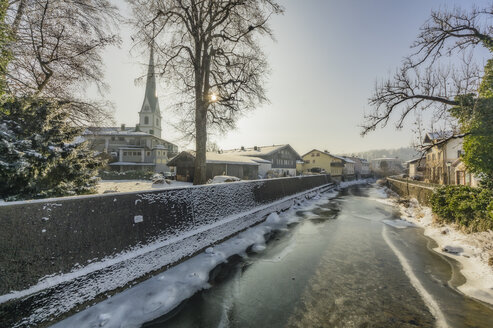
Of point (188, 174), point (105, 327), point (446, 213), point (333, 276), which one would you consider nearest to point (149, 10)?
point (105, 327)

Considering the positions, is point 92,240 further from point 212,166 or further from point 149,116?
point 149,116

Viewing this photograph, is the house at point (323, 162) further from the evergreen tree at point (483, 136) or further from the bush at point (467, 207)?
the evergreen tree at point (483, 136)

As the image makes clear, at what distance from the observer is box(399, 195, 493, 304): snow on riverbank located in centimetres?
423

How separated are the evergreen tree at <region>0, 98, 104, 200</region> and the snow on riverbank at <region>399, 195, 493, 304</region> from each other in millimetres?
10221

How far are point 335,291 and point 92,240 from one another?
4.86m

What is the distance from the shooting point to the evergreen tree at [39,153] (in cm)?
472

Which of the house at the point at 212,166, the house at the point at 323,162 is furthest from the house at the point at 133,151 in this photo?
the house at the point at 323,162

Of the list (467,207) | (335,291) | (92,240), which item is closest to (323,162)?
(467,207)

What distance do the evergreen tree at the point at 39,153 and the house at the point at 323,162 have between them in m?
49.9

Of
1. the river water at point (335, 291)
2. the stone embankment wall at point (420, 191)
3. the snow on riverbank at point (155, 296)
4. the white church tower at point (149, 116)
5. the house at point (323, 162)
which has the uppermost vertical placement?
the white church tower at point (149, 116)

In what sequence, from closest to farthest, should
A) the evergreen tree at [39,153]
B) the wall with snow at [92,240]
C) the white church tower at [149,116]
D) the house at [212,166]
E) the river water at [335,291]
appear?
the wall with snow at [92,240]
the river water at [335,291]
the evergreen tree at [39,153]
the house at [212,166]
the white church tower at [149,116]

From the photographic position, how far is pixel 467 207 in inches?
280

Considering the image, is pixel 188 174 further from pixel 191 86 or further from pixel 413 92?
pixel 413 92

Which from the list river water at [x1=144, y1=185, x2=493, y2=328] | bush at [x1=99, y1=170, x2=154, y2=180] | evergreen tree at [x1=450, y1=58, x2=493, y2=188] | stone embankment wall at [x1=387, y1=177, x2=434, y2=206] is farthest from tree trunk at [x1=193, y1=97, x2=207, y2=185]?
bush at [x1=99, y1=170, x2=154, y2=180]
